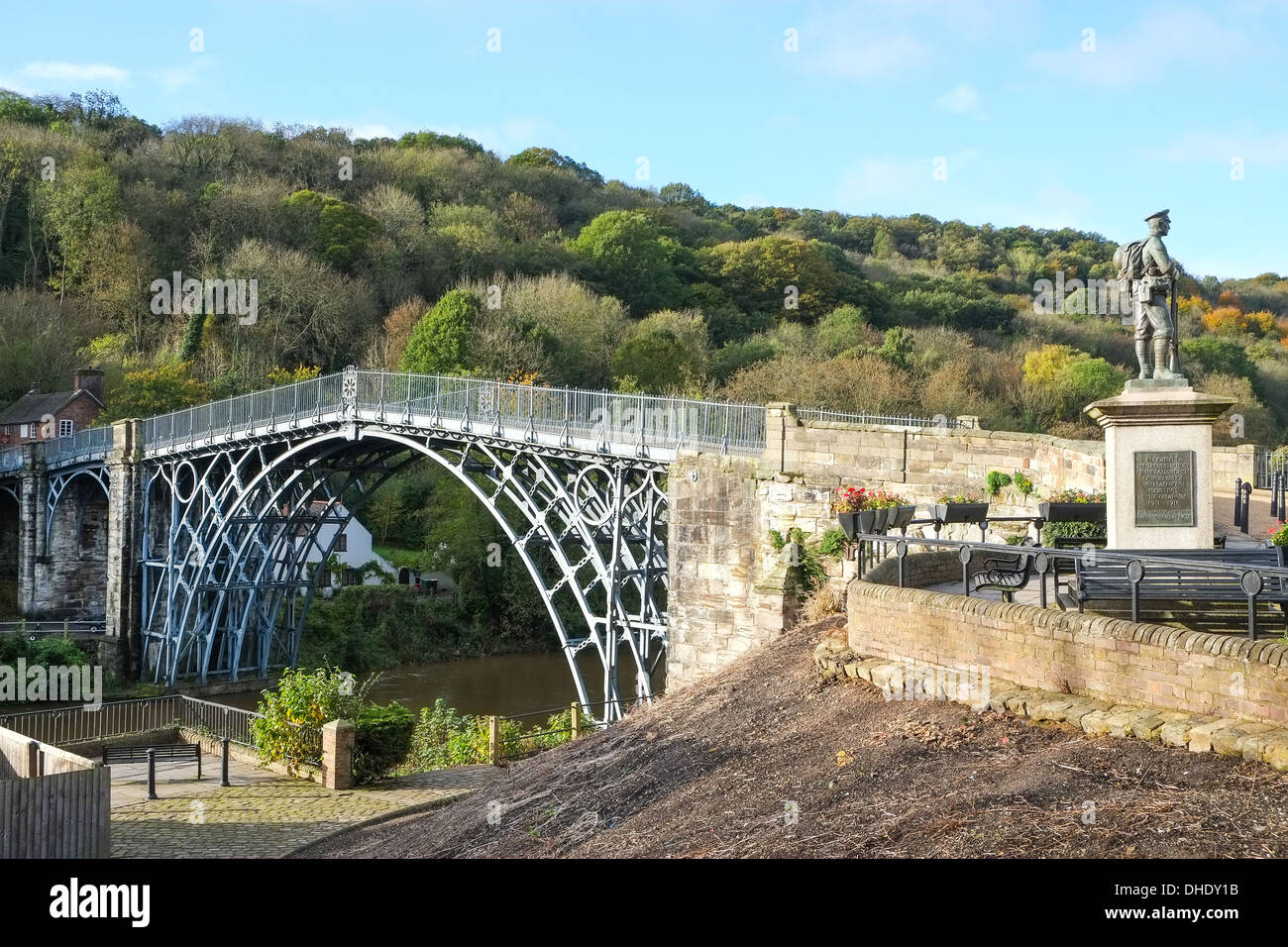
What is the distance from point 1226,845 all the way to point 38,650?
3778cm

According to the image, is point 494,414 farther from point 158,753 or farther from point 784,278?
point 784,278

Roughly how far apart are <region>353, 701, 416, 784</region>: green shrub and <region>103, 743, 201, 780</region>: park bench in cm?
468

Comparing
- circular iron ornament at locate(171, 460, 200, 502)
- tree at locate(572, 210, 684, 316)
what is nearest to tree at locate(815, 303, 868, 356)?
tree at locate(572, 210, 684, 316)

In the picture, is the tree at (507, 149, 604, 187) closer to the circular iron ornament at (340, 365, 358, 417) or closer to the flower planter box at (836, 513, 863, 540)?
the circular iron ornament at (340, 365, 358, 417)

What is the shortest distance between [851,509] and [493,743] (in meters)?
8.05

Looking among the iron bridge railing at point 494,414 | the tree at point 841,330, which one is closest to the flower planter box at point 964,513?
the iron bridge railing at point 494,414

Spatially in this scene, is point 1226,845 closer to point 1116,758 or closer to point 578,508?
point 1116,758

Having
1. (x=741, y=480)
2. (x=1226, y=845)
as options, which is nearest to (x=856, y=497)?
(x=741, y=480)

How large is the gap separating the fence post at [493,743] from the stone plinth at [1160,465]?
1173 centimetres

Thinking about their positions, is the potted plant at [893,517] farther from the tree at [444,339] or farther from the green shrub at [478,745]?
the tree at [444,339]

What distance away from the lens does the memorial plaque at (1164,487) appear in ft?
39.5

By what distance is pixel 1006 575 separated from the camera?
12.4 meters

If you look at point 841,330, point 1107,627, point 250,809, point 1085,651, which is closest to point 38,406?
point 841,330

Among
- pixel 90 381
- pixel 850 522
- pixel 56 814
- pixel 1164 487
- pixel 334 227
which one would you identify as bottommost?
pixel 56 814
